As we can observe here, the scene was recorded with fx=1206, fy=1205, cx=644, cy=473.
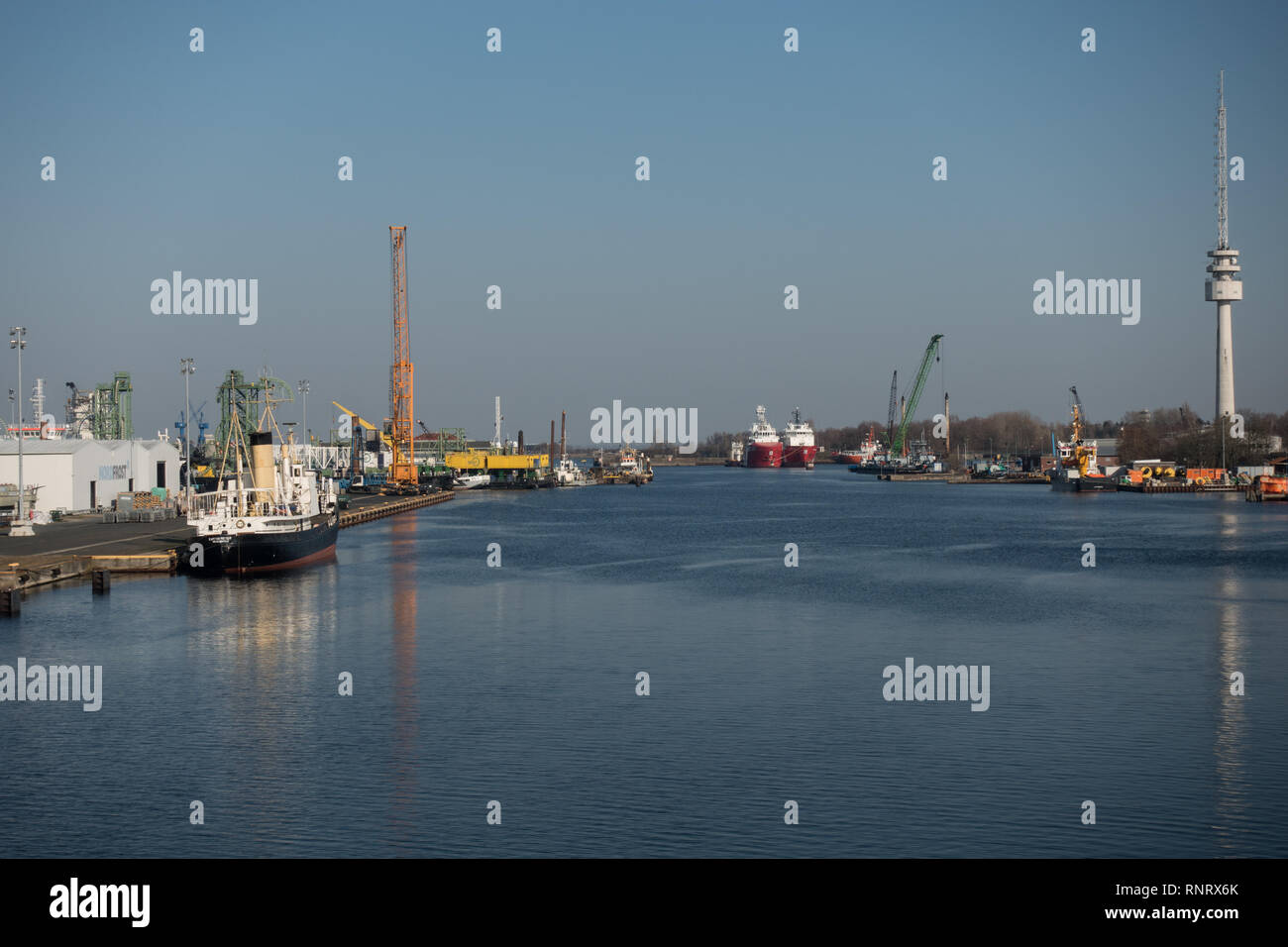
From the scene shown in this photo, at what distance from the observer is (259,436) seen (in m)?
61.1

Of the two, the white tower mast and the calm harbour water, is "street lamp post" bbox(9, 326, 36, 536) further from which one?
the white tower mast

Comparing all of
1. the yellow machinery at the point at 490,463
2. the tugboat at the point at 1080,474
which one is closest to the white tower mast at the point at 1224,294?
the tugboat at the point at 1080,474

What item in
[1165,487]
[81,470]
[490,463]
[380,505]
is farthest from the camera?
[490,463]

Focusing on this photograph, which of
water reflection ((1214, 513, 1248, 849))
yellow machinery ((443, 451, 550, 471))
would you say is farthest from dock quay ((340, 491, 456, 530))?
water reflection ((1214, 513, 1248, 849))

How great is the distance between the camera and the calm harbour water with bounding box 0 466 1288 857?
800 inches

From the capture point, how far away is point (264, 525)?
191 feet

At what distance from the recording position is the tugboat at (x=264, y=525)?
56625 millimetres

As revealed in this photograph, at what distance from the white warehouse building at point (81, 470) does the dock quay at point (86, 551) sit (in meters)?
2.03

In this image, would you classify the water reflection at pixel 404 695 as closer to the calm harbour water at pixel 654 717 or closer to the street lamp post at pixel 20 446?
the calm harbour water at pixel 654 717

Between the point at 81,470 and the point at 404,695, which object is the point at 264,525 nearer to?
the point at 404,695

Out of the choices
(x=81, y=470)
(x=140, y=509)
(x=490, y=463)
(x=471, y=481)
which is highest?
(x=81, y=470)

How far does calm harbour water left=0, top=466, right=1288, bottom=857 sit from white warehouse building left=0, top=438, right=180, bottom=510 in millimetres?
30864

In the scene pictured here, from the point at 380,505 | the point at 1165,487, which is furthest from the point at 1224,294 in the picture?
the point at 380,505

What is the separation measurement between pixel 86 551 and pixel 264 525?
9.11 metres
